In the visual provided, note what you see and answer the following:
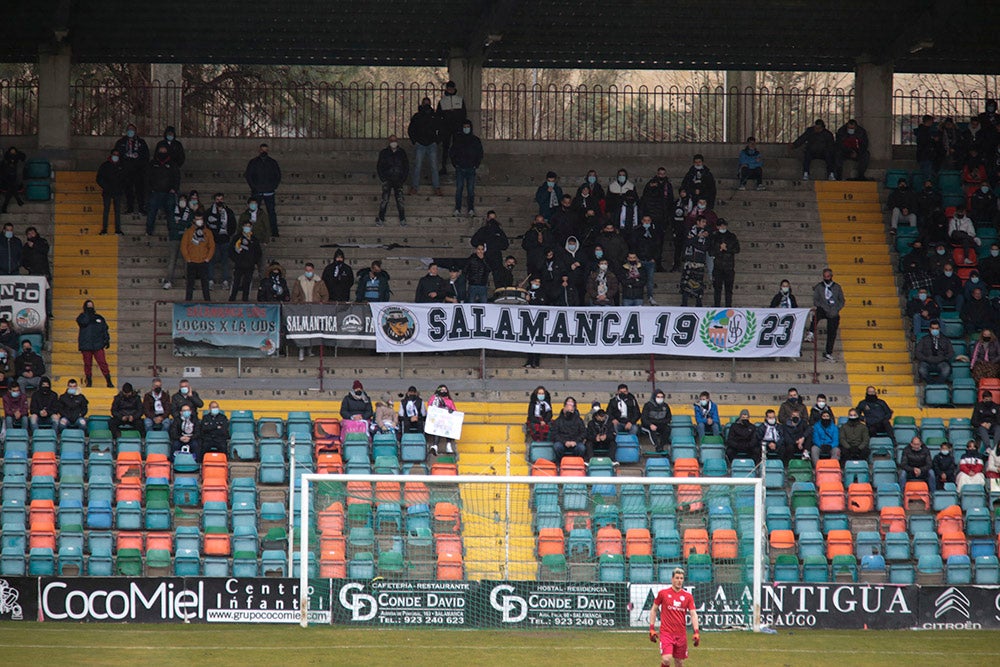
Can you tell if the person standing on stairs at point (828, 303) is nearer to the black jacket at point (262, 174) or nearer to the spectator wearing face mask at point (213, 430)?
the black jacket at point (262, 174)

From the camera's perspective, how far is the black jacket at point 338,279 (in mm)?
26953

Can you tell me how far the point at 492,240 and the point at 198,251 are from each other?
5465mm

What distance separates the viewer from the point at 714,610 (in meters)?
20.7

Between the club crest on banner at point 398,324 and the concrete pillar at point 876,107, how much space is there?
12.1 metres

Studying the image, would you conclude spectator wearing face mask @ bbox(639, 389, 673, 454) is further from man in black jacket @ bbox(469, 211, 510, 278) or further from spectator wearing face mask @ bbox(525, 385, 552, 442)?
man in black jacket @ bbox(469, 211, 510, 278)

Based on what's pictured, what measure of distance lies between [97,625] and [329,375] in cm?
761

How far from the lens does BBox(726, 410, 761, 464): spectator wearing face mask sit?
23.8m

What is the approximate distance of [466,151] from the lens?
29.4 meters

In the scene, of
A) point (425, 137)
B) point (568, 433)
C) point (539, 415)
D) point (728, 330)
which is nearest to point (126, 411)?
point (539, 415)

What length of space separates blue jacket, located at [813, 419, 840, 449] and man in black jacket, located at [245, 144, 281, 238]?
11.3 m

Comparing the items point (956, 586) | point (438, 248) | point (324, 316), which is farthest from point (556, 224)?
point (956, 586)

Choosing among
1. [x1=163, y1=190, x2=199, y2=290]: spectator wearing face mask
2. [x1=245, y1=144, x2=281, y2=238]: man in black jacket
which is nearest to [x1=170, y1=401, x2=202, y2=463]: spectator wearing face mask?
[x1=163, y1=190, x2=199, y2=290]: spectator wearing face mask

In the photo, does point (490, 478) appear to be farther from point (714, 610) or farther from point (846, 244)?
point (846, 244)

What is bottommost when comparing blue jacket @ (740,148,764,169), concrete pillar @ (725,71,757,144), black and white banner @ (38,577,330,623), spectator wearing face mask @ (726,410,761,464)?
black and white banner @ (38,577,330,623)
